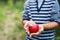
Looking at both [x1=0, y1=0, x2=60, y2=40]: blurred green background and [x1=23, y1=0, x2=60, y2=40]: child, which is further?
[x1=0, y1=0, x2=60, y2=40]: blurred green background

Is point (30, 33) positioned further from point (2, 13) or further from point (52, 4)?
point (2, 13)

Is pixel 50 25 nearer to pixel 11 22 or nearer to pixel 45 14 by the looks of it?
pixel 45 14

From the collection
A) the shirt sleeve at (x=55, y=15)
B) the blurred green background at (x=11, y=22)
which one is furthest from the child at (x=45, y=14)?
the blurred green background at (x=11, y=22)

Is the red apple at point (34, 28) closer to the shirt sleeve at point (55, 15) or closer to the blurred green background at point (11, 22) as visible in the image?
the shirt sleeve at point (55, 15)

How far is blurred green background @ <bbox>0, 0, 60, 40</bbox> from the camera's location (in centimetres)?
510

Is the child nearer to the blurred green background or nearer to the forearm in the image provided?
the forearm

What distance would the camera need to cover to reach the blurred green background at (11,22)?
5.10 metres

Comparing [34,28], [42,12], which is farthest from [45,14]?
[34,28]

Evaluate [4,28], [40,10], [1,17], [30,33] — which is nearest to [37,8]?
[40,10]

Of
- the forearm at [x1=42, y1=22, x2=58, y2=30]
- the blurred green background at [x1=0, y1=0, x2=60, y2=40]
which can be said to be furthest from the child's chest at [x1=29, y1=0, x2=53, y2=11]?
the blurred green background at [x1=0, y1=0, x2=60, y2=40]

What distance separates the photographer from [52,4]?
2.48 metres

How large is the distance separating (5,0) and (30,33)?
6287 mm

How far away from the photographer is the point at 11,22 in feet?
20.8

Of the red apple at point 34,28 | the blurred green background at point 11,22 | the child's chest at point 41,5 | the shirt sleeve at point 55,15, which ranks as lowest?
the blurred green background at point 11,22
